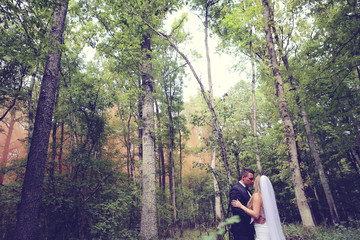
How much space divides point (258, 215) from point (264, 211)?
221mm

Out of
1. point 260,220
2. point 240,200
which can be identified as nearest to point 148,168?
point 240,200

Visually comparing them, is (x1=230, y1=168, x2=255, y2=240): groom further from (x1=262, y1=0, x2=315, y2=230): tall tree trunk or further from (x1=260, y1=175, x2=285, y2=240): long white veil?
(x1=262, y1=0, x2=315, y2=230): tall tree trunk

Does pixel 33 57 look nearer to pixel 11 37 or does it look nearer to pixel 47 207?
pixel 11 37

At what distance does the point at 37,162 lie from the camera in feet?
15.8

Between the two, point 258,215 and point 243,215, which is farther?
point 243,215

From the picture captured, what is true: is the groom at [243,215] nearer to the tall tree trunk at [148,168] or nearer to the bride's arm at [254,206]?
the bride's arm at [254,206]

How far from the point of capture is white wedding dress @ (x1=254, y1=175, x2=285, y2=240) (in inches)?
126

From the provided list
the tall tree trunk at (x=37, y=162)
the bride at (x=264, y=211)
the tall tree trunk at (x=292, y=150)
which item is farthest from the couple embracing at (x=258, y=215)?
the tall tree trunk at (x=37, y=162)

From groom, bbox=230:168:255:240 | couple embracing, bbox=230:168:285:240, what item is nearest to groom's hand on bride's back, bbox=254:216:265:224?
couple embracing, bbox=230:168:285:240

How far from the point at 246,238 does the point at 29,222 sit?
5040mm

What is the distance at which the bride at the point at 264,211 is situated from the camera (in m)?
3.20

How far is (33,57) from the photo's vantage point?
A: 475cm

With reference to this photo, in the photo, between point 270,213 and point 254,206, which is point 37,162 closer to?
point 254,206

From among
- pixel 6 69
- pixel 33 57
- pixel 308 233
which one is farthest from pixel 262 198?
pixel 6 69
